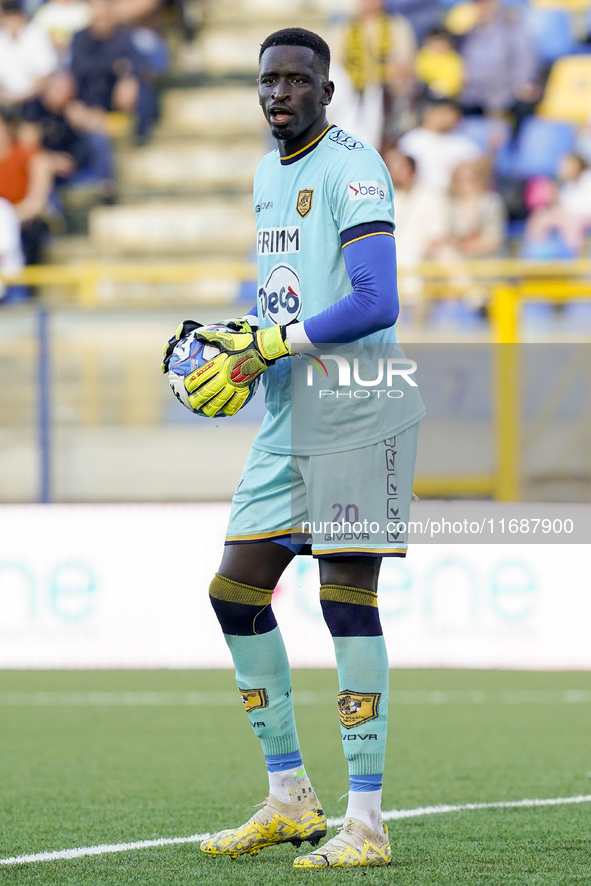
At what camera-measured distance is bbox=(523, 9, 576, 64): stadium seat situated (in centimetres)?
1420

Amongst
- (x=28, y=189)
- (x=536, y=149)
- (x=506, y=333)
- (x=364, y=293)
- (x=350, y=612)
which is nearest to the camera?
(x=364, y=293)

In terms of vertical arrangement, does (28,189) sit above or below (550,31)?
below

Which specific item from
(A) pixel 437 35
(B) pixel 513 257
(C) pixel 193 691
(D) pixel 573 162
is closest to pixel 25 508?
(C) pixel 193 691

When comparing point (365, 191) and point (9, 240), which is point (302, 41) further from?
point (9, 240)

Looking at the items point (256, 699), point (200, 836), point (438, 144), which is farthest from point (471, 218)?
point (256, 699)

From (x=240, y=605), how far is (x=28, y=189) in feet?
32.9

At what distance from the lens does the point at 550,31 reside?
14328 millimetres

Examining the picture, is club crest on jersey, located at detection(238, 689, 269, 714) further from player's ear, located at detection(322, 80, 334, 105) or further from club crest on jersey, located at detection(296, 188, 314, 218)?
player's ear, located at detection(322, 80, 334, 105)

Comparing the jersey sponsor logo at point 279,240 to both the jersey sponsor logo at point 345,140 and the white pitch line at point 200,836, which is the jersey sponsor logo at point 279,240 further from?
the white pitch line at point 200,836

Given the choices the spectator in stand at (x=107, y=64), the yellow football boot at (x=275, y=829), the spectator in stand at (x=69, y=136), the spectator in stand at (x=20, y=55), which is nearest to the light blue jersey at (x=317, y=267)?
the yellow football boot at (x=275, y=829)

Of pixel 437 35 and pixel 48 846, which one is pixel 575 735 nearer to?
pixel 48 846

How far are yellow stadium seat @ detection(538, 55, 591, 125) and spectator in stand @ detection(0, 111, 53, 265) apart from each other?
479cm

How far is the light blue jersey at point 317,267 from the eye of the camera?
363 centimetres

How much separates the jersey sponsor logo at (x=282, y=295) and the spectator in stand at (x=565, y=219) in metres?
8.35
